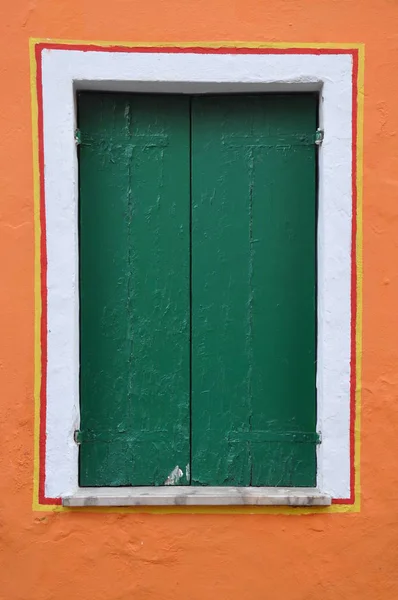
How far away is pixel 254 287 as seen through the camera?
11.8 feet

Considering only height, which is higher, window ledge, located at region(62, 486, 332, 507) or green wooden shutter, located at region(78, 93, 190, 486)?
green wooden shutter, located at region(78, 93, 190, 486)

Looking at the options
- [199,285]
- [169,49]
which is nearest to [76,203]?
[199,285]

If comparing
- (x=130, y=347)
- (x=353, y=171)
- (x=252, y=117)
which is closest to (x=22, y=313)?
(x=130, y=347)

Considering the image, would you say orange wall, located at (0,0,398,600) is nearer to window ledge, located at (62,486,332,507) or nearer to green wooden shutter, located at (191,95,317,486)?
window ledge, located at (62,486,332,507)

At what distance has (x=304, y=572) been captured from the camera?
3.48m

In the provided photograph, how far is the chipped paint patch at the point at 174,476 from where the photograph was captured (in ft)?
11.9

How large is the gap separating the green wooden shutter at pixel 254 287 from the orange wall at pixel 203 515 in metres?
0.28

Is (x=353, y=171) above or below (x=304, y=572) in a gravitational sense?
above

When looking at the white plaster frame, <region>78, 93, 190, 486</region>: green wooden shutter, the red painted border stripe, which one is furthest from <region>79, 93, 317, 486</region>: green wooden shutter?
the red painted border stripe

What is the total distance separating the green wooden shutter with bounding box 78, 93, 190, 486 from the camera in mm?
3584

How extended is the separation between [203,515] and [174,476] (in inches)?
10.0

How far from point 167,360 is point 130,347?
0.64 feet

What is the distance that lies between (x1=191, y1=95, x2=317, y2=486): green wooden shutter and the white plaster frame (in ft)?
0.45

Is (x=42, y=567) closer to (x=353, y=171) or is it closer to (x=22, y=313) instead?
(x=22, y=313)
